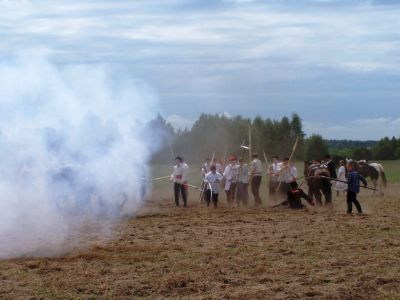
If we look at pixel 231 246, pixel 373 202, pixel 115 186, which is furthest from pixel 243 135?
pixel 231 246

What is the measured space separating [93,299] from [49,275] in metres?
1.86

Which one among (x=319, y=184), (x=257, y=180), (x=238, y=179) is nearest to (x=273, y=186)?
(x=257, y=180)

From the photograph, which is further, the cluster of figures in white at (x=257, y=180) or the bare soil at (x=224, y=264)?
the cluster of figures in white at (x=257, y=180)

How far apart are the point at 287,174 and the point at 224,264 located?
Answer: 42.5 feet

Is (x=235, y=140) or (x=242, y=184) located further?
(x=235, y=140)

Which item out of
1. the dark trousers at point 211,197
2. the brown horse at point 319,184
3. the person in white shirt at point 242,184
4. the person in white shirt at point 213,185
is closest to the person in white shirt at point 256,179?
the person in white shirt at point 242,184

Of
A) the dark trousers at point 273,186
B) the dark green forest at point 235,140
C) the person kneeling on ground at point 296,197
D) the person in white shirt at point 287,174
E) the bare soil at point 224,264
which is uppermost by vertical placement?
the dark green forest at point 235,140

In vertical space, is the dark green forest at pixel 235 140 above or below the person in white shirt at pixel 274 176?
above

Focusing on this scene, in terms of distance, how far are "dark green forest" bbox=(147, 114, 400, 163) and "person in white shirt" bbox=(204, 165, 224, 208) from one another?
1953mm

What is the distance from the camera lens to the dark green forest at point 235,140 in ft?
95.4

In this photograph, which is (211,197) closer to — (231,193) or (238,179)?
(231,193)

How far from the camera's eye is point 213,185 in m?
24.7

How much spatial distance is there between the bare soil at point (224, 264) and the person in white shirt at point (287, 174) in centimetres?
541

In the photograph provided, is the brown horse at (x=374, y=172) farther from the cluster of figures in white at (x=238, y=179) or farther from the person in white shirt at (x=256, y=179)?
the person in white shirt at (x=256, y=179)
